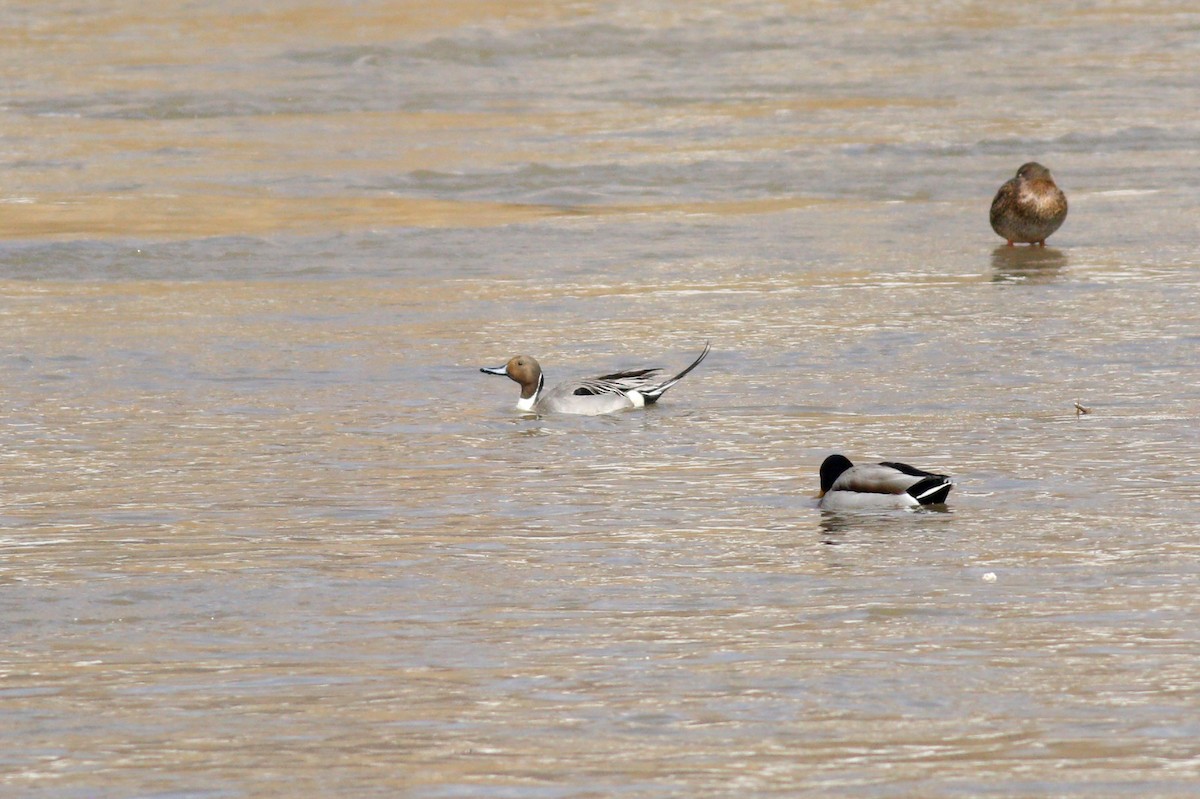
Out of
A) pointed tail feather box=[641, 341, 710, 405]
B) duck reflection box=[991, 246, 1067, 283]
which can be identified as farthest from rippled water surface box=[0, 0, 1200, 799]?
pointed tail feather box=[641, 341, 710, 405]

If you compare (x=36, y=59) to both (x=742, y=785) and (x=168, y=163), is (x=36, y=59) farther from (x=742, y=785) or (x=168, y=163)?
(x=742, y=785)

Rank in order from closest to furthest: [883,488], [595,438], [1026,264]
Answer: [883,488]
[595,438]
[1026,264]

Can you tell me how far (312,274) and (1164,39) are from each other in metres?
15.2

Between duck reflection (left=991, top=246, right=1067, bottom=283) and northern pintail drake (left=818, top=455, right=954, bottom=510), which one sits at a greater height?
northern pintail drake (left=818, top=455, right=954, bottom=510)

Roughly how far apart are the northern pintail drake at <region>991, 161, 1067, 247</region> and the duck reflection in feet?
0.45

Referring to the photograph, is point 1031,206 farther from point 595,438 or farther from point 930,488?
point 930,488

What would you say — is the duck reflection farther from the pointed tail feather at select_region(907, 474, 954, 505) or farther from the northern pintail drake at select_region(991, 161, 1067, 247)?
the pointed tail feather at select_region(907, 474, 954, 505)

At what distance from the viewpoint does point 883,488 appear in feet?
29.3

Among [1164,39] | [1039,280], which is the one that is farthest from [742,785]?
[1164,39]

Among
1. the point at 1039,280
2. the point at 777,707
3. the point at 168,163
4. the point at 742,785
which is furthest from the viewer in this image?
the point at 168,163

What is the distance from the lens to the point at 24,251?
1734cm

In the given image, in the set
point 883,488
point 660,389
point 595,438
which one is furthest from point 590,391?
point 883,488

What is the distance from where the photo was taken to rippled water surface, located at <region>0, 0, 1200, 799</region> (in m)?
6.23

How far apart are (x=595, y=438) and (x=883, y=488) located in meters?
2.54
